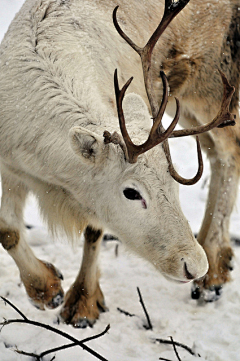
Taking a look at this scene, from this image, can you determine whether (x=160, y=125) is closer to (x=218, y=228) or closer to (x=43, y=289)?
(x=43, y=289)

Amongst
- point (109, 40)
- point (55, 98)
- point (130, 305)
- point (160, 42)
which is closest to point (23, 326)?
point (130, 305)

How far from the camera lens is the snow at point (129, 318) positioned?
3.49m

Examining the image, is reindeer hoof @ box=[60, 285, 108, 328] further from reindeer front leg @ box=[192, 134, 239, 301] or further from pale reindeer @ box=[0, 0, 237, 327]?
reindeer front leg @ box=[192, 134, 239, 301]

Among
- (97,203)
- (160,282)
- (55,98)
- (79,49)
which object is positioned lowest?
(160,282)

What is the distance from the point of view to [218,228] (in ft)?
16.2

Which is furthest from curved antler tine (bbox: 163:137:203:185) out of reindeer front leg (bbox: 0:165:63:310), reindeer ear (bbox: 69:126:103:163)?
reindeer front leg (bbox: 0:165:63:310)

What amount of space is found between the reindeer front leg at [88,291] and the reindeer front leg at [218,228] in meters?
1.03

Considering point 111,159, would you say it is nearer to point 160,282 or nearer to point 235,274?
point 160,282

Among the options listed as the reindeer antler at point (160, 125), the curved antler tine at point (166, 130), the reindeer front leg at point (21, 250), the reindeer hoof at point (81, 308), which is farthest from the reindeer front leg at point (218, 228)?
the curved antler tine at point (166, 130)

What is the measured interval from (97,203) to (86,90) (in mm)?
898

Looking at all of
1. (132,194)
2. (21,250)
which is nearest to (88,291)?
(21,250)

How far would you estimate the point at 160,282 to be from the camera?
15.4 feet

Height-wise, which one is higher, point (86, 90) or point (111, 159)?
point (86, 90)

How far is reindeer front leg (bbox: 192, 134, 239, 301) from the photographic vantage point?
4.66 m
